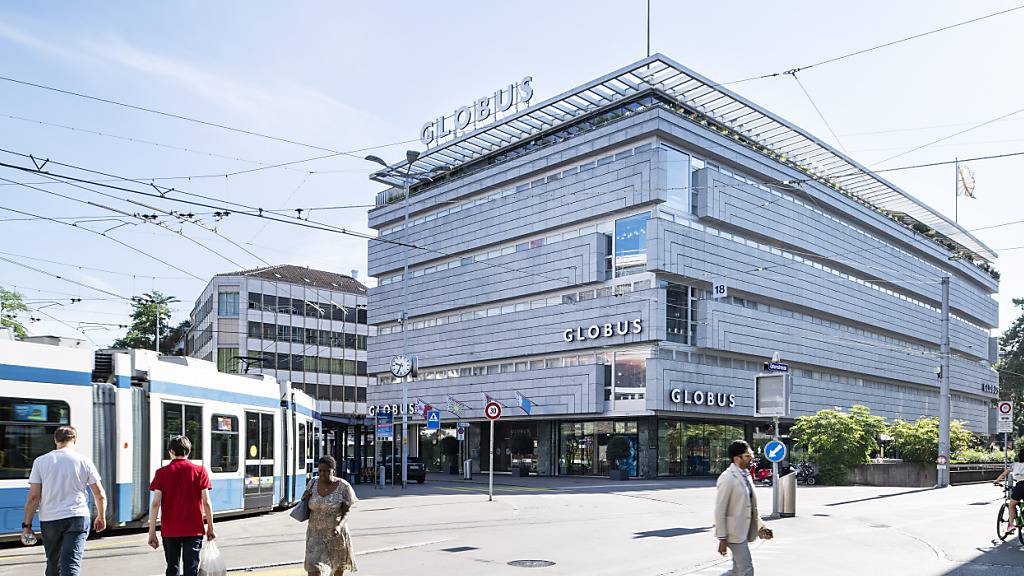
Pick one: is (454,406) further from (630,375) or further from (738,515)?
(738,515)

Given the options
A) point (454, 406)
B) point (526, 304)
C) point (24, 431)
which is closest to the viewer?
point (24, 431)

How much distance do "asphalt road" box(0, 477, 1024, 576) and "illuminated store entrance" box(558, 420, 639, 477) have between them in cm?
2200

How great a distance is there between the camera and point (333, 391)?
8388 cm

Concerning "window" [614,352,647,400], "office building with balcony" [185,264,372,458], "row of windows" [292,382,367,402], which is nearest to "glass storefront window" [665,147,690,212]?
"window" [614,352,647,400]

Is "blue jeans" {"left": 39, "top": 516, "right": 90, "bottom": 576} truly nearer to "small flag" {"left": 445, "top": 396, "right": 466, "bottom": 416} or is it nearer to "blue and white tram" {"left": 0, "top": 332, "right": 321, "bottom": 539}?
"blue and white tram" {"left": 0, "top": 332, "right": 321, "bottom": 539}

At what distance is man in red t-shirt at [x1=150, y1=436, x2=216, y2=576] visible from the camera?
9.45 m

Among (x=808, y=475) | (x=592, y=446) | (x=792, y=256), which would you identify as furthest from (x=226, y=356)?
(x=808, y=475)

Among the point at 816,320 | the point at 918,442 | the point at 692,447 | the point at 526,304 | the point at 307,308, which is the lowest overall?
the point at 692,447

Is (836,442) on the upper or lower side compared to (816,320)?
lower

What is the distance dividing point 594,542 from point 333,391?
69.3 metres

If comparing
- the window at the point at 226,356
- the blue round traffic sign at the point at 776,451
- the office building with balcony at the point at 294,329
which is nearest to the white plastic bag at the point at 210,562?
the blue round traffic sign at the point at 776,451

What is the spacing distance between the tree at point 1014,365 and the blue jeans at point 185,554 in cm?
9541

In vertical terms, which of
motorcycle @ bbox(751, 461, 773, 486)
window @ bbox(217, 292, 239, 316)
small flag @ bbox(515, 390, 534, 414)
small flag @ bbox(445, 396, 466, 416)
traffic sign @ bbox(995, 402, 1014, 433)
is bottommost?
motorcycle @ bbox(751, 461, 773, 486)

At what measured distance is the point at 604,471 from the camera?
51562 millimetres
